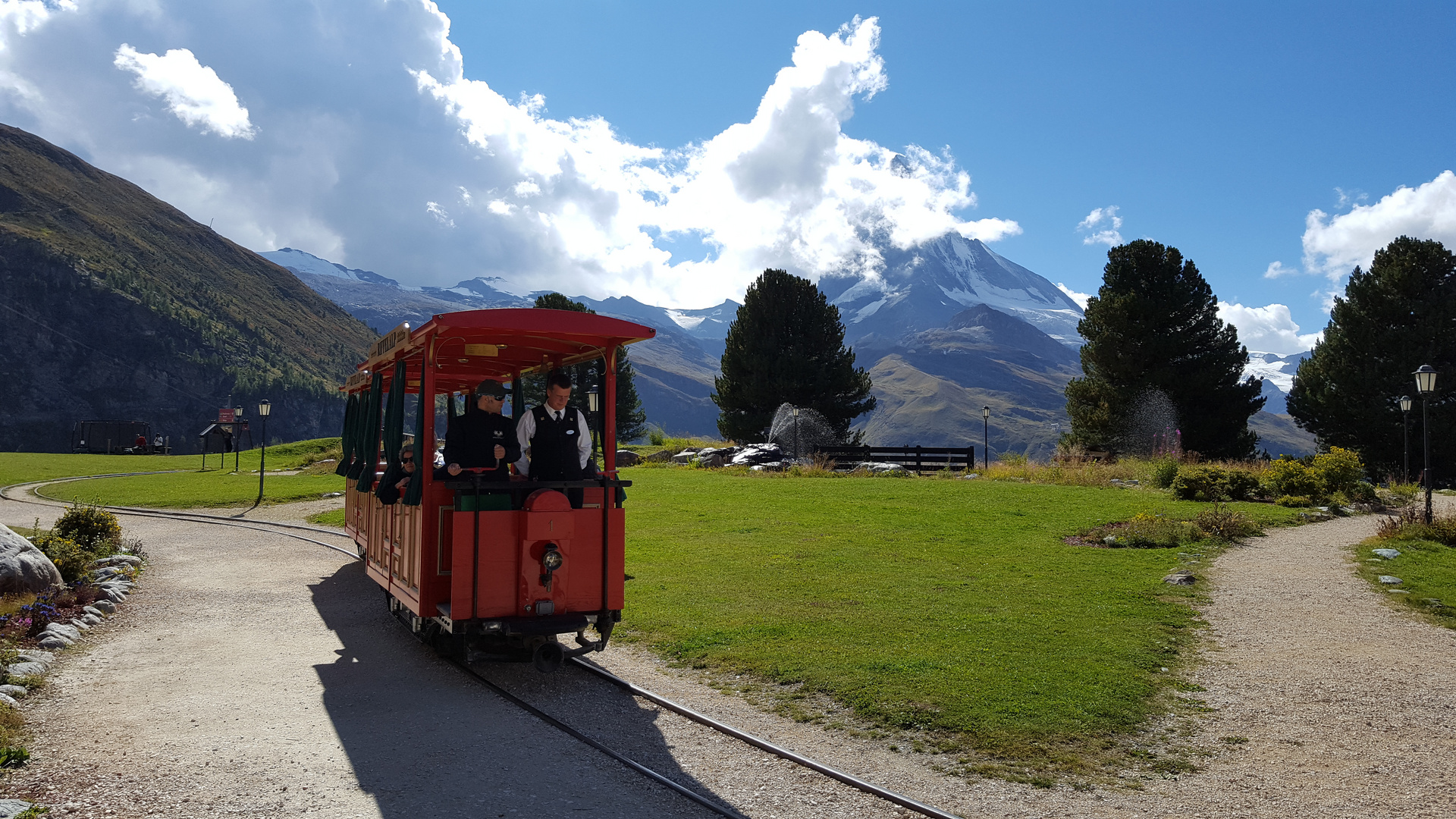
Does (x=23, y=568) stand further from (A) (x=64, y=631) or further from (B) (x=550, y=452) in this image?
(B) (x=550, y=452)

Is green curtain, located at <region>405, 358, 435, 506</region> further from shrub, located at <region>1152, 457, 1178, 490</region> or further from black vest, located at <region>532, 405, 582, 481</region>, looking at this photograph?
shrub, located at <region>1152, 457, 1178, 490</region>

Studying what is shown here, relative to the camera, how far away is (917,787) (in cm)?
531

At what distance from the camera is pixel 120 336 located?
393 ft

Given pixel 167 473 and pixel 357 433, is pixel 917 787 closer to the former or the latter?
pixel 357 433

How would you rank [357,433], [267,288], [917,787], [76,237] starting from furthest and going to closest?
[267,288] → [76,237] → [357,433] → [917,787]

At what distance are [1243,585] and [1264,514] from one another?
8.23m

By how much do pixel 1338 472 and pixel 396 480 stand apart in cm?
2259

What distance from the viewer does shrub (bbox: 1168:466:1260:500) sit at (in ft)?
68.3

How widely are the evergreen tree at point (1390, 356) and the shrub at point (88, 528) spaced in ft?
128

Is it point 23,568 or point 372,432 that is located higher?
point 372,432

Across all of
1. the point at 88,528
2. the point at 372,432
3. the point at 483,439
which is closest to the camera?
the point at 483,439

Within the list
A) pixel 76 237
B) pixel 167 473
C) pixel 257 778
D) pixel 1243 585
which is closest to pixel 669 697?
pixel 257 778

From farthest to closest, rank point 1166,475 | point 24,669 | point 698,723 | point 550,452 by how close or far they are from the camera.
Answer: point 1166,475, point 550,452, point 24,669, point 698,723

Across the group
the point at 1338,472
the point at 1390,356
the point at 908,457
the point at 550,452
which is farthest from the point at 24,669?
the point at 1390,356
